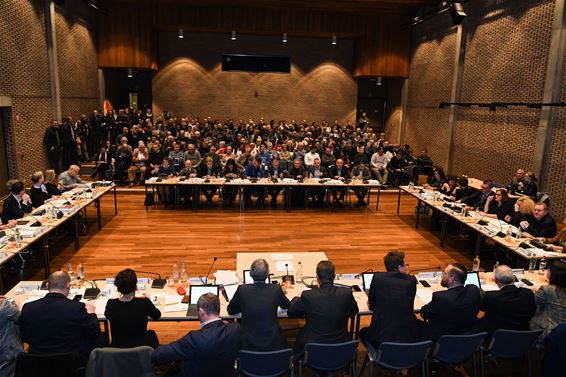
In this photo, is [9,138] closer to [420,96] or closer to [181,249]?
[181,249]

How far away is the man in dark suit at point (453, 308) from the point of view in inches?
155

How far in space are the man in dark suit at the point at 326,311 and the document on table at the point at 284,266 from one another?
147cm

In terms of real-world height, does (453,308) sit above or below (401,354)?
above

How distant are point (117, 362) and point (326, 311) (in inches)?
66.0

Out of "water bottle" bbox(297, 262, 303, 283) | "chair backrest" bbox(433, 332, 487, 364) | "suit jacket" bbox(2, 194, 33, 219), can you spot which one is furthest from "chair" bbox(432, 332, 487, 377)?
"suit jacket" bbox(2, 194, 33, 219)

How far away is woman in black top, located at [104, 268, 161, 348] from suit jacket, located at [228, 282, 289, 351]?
2.68 feet

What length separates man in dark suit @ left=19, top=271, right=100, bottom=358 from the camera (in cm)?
344

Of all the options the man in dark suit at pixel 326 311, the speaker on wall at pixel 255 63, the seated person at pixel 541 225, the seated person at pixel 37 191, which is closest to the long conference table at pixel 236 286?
the man in dark suit at pixel 326 311

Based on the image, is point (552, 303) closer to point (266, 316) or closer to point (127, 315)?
point (266, 316)

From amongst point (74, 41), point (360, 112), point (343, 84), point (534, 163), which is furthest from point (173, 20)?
point (534, 163)

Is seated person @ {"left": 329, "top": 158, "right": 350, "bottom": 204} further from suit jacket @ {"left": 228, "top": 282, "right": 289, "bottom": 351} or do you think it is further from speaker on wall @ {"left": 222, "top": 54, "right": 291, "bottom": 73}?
speaker on wall @ {"left": 222, "top": 54, "right": 291, "bottom": 73}

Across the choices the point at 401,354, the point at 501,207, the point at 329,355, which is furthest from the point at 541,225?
the point at 329,355

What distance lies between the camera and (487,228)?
716 centimetres

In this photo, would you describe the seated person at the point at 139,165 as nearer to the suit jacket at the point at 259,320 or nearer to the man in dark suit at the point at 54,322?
the man in dark suit at the point at 54,322
